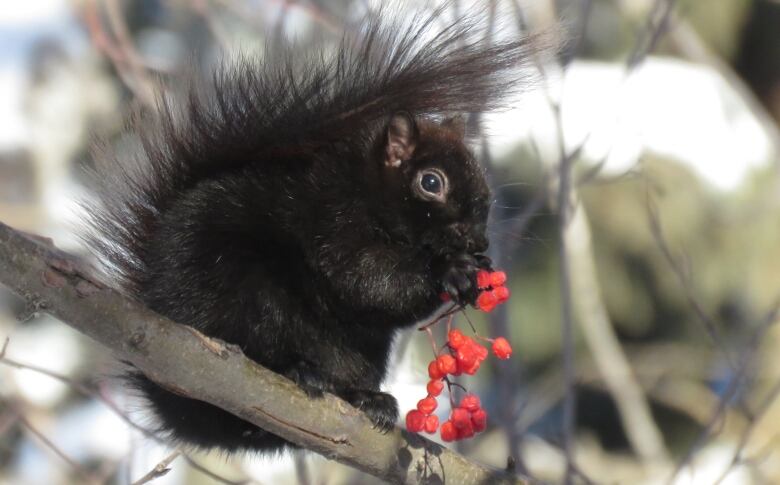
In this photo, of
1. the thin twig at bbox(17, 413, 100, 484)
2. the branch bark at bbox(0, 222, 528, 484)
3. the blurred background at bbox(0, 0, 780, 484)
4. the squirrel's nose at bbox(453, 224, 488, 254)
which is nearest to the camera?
the branch bark at bbox(0, 222, 528, 484)

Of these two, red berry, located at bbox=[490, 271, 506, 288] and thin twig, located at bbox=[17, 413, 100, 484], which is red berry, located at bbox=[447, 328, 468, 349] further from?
thin twig, located at bbox=[17, 413, 100, 484]

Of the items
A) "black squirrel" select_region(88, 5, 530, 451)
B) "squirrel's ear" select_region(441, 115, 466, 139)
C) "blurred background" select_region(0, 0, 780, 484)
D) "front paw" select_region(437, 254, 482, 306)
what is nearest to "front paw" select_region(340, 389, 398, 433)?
"black squirrel" select_region(88, 5, 530, 451)

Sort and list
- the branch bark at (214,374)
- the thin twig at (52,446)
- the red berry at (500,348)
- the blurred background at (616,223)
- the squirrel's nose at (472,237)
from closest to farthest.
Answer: the branch bark at (214,374) → the red berry at (500,348) → the squirrel's nose at (472,237) → the thin twig at (52,446) → the blurred background at (616,223)

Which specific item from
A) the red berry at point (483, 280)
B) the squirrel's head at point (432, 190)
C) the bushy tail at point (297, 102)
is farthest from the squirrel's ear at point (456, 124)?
the red berry at point (483, 280)

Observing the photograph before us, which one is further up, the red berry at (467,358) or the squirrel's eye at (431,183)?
the squirrel's eye at (431,183)

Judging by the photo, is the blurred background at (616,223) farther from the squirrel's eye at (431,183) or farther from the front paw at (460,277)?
the front paw at (460,277)

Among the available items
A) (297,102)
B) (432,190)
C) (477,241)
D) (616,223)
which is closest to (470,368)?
(477,241)

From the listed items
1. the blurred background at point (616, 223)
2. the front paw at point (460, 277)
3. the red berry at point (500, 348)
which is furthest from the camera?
the blurred background at point (616, 223)

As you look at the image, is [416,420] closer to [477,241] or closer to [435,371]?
[435,371]

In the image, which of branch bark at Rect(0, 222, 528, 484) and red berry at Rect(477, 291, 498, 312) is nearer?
branch bark at Rect(0, 222, 528, 484)
